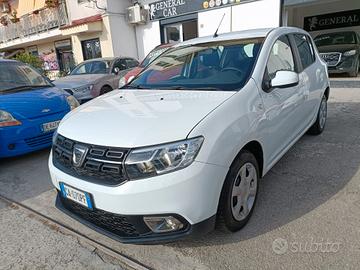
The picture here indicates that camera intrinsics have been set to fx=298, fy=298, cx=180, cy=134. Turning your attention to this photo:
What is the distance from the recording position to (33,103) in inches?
173

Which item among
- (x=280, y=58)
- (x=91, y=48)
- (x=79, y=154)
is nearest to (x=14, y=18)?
(x=91, y=48)

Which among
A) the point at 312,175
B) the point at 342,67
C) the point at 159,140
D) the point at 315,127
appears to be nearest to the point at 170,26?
the point at 342,67

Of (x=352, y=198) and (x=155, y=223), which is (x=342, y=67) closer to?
(x=352, y=198)

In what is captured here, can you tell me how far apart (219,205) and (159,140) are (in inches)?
26.5

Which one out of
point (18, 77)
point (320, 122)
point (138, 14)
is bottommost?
point (320, 122)

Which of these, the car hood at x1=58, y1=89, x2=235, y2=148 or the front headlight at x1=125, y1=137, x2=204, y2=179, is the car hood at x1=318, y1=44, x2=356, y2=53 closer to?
the car hood at x1=58, y1=89, x2=235, y2=148

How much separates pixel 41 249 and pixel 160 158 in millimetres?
1403

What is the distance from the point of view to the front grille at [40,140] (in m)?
4.28

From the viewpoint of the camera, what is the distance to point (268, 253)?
7.32ft

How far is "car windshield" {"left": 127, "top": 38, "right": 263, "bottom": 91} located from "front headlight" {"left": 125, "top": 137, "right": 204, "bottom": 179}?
2.77 ft

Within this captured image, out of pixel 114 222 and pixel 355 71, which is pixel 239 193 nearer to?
pixel 114 222

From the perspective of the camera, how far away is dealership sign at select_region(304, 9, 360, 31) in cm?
1514

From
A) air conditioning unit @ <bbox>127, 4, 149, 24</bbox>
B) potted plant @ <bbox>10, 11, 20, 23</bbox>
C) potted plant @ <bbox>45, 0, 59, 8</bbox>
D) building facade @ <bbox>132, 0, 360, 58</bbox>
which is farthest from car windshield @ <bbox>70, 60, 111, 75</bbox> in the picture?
potted plant @ <bbox>10, 11, 20, 23</bbox>

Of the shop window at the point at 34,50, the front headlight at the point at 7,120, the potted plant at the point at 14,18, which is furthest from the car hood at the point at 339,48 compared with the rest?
the potted plant at the point at 14,18
